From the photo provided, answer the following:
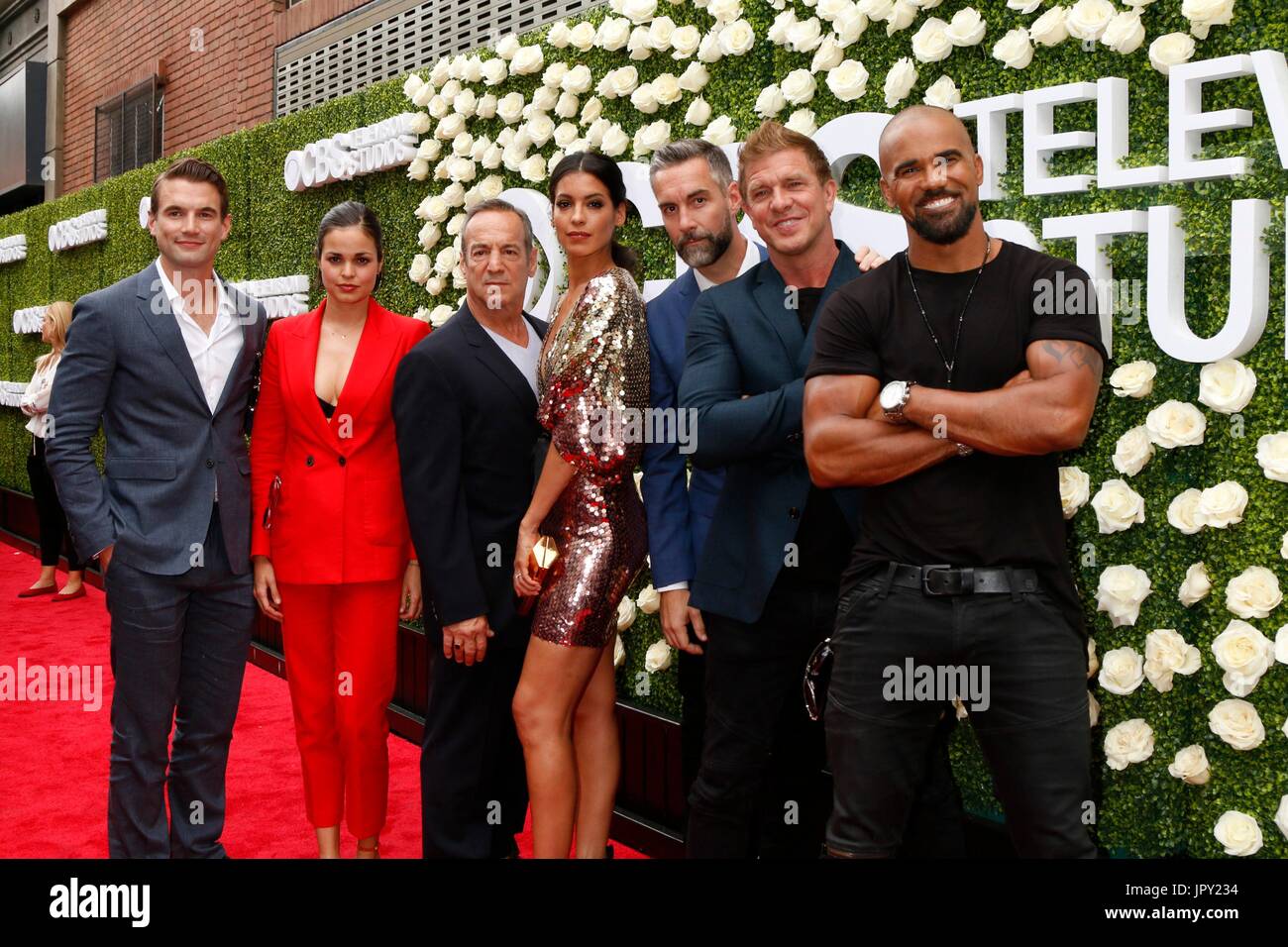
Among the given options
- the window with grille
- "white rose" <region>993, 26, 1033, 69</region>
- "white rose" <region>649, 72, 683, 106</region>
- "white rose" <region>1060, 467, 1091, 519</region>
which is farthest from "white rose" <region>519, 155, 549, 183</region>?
the window with grille

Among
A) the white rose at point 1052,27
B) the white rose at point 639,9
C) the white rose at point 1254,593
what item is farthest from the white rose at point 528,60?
the white rose at point 1254,593

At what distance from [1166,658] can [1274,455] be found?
53 cm

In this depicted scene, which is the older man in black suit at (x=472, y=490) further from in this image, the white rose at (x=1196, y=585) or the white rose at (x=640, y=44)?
the white rose at (x=1196, y=585)

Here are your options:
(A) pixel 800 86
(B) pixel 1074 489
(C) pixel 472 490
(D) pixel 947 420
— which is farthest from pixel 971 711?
(A) pixel 800 86

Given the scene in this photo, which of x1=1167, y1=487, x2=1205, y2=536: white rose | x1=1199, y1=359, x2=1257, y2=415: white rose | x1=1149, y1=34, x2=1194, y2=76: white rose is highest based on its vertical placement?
x1=1149, y1=34, x2=1194, y2=76: white rose

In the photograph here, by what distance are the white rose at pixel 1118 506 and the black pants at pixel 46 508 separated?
24.2ft

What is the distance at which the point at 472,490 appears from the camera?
2.91m

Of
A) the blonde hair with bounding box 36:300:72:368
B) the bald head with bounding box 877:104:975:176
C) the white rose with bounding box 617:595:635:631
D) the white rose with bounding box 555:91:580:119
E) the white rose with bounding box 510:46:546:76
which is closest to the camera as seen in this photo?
the bald head with bounding box 877:104:975:176

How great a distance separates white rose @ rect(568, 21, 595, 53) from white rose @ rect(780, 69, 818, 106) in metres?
1.10

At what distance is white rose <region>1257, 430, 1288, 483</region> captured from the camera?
2.42 meters

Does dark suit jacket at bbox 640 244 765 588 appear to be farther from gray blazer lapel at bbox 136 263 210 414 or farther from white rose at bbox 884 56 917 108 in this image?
gray blazer lapel at bbox 136 263 210 414

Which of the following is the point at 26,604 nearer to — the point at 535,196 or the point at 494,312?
the point at 535,196

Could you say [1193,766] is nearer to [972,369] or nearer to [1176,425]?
[1176,425]
